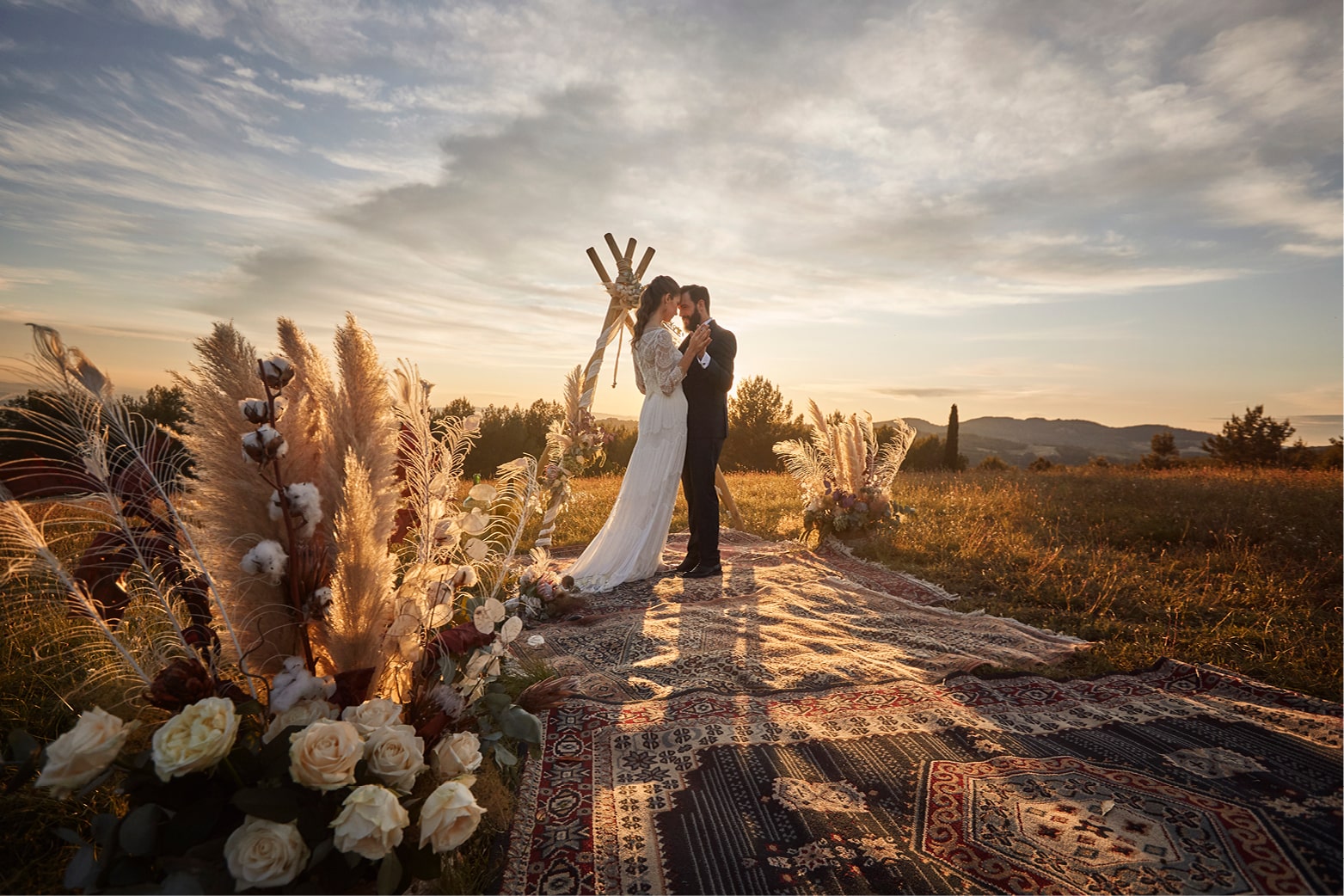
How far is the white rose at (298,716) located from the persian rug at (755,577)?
11.7 feet

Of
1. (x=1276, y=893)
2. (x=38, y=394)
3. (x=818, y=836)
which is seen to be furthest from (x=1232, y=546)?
(x=38, y=394)

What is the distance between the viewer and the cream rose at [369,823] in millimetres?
1500

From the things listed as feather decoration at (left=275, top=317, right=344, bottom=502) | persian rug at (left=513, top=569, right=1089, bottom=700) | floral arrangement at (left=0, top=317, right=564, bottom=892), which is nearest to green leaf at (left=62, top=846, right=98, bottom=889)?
floral arrangement at (left=0, top=317, right=564, bottom=892)

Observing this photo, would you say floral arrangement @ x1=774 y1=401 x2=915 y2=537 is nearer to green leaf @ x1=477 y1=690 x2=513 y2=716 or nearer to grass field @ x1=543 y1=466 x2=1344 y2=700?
grass field @ x1=543 y1=466 x2=1344 y2=700

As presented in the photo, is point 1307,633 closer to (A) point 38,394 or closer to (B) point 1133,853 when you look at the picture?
(B) point 1133,853

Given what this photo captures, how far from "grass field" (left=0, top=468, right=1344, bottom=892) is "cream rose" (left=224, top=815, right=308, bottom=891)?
61cm

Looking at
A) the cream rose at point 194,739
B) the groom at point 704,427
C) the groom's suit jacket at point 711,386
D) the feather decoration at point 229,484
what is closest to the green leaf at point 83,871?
the cream rose at point 194,739

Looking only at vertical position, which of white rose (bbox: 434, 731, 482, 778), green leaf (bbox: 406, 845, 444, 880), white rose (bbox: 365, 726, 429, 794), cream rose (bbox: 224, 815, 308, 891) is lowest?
green leaf (bbox: 406, 845, 444, 880)

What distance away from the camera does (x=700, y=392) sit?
6.32 m

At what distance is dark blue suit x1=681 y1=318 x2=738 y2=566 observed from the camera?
629 centimetres

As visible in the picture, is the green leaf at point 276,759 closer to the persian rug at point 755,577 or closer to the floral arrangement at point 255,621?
the floral arrangement at point 255,621

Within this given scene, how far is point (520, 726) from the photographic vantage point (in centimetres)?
222

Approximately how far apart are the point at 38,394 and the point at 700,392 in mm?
5092

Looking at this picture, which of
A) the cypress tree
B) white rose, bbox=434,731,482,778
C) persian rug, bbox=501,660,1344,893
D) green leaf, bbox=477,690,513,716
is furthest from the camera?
the cypress tree
